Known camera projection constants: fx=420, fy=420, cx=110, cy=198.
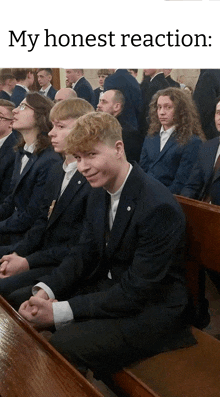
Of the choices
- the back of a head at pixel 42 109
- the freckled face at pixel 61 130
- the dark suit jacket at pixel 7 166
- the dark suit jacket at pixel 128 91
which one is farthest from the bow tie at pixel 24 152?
the dark suit jacket at pixel 128 91

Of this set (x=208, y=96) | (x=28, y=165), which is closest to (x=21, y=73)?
(x=28, y=165)

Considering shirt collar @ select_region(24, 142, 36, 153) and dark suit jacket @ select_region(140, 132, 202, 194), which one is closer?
dark suit jacket @ select_region(140, 132, 202, 194)

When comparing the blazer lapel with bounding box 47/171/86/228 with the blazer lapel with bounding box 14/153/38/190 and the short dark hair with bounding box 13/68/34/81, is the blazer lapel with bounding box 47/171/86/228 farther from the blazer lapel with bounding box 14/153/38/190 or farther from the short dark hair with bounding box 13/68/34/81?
the short dark hair with bounding box 13/68/34/81

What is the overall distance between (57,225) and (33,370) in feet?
4.11

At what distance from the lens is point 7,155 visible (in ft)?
11.5

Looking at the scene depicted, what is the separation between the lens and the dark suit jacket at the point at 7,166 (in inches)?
137

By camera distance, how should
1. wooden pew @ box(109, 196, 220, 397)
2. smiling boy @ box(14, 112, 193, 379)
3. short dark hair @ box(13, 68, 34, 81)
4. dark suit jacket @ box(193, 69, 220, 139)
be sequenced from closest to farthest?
1. wooden pew @ box(109, 196, 220, 397)
2. smiling boy @ box(14, 112, 193, 379)
3. dark suit jacket @ box(193, 69, 220, 139)
4. short dark hair @ box(13, 68, 34, 81)

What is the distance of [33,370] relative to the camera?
1.21 meters

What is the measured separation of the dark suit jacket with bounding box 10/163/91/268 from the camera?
229 centimetres

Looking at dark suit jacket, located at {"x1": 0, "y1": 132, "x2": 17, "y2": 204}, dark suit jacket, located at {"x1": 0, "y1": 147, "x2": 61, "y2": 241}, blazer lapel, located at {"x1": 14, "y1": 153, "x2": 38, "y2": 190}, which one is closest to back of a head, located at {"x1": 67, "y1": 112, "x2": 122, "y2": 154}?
dark suit jacket, located at {"x1": 0, "y1": 147, "x2": 61, "y2": 241}

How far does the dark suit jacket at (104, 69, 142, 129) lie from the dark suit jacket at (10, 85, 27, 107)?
1021 mm

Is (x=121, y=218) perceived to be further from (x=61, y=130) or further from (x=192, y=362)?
(x=61, y=130)

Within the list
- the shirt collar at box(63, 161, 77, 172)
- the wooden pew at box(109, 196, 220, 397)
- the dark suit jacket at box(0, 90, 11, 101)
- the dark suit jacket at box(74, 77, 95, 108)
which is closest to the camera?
the wooden pew at box(109, 196, 220, 397)

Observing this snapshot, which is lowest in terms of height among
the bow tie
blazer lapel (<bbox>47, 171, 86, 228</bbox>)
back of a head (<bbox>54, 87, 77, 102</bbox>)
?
blazer lapel (<bbox>47, 171, 86, 228</bbox>)
